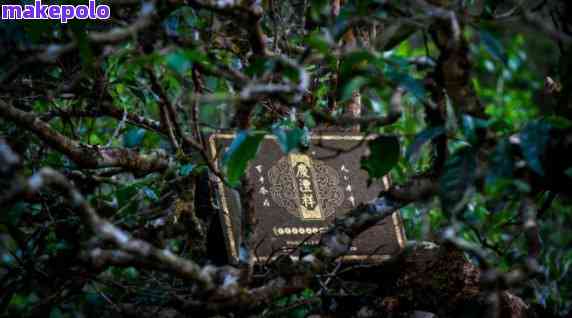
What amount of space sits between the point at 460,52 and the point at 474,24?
0.34ft

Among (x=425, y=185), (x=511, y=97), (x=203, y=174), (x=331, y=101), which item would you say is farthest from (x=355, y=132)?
(x=511, y=97)

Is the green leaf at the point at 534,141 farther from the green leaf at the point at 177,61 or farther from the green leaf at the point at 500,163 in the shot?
the green leaf at the point at 177,61

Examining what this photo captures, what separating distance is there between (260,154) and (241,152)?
2.42ft

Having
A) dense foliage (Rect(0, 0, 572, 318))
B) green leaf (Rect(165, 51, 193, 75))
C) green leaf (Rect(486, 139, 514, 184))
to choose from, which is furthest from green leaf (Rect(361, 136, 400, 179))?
green leaf (Rect(165, 51, 193, 75))

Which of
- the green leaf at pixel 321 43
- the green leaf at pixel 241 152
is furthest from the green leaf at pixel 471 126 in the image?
the green leaf at pixel 241 152

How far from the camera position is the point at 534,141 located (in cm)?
172

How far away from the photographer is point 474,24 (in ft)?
6.04

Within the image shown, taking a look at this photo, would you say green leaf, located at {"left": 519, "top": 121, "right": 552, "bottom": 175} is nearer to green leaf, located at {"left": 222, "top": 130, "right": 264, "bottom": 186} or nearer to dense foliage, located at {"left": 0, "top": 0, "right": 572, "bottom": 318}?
dense foliage, located at {"left": 0, "top": 0, "right": 572, "bottom": 318}

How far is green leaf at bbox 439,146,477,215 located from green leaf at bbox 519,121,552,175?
13 centimetres

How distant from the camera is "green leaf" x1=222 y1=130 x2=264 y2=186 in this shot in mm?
1854

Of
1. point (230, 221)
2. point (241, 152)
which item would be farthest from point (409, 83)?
point (230, 221)

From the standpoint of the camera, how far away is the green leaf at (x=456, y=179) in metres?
1.74

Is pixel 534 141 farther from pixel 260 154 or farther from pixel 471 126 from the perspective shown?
pixel 260 154

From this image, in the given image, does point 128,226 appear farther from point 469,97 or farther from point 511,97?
point 511,97
